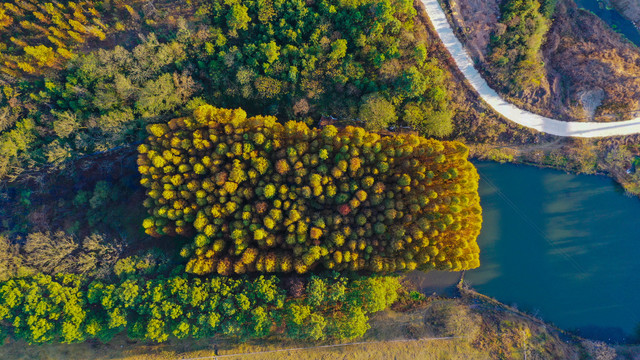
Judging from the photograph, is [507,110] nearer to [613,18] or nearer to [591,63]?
[591,63]

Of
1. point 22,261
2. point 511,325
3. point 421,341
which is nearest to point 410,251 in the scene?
point 421,341

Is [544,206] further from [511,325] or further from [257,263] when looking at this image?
[257,263]

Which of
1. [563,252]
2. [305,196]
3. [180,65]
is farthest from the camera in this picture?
[563,252]

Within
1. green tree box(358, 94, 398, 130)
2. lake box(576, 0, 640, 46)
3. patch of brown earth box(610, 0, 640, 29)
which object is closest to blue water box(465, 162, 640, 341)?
green tree box(358, 94, 398, 130)

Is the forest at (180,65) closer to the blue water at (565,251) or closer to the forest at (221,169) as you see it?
the forest at (221,169)

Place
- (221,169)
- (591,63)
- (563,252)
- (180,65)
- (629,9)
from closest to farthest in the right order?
1. (221,169)
2. (180,65)
3. (591,63)
4. (563,252)
5. (629,9)

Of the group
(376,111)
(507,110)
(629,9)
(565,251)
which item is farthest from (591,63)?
(376,111)

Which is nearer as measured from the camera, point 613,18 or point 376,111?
point 376,111

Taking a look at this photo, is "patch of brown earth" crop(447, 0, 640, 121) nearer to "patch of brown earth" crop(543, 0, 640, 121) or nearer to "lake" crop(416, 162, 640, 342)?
"patch of brown earth" crop(543, 0, 640, 121)
